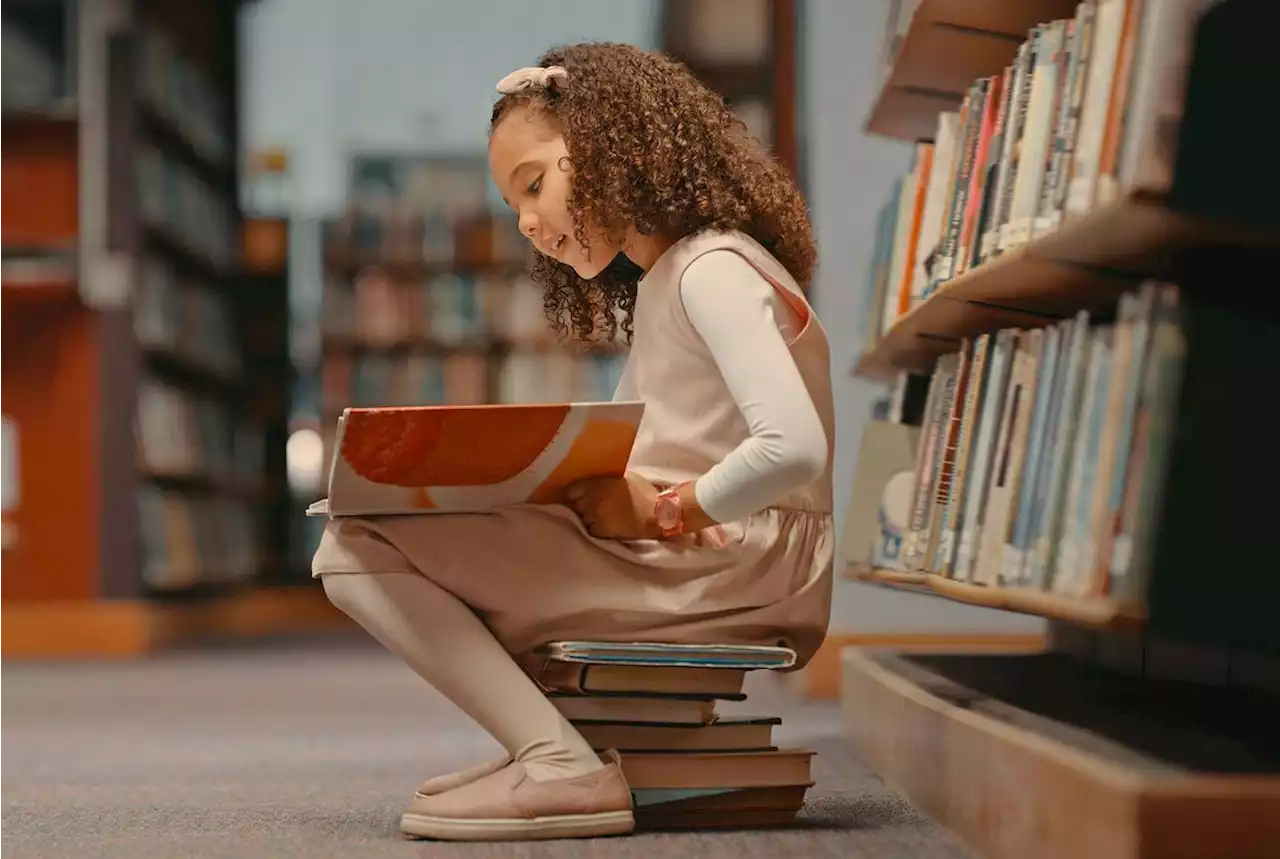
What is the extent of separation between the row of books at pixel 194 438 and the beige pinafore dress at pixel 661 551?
427cm

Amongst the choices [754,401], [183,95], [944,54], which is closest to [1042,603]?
[754,401]

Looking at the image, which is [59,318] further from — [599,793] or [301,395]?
[599,793]

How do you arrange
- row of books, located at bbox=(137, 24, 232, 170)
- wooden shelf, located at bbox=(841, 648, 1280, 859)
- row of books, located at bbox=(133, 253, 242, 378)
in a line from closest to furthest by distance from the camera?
1. wooden shelf, located at bbox=(841, 648, 1280, 859)
2. row of books, located at bbox=(133, 253, 242, 378)
3. row of books, located at bbox=(137, 24, 232, 170)

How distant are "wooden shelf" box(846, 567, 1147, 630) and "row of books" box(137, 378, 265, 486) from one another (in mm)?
4270

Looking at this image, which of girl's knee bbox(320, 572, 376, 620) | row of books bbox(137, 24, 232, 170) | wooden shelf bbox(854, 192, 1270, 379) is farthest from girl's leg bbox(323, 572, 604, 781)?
row of books bbox(137, 24, 232, 170)

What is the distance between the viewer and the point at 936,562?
1.76m

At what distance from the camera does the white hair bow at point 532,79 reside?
1.59 m

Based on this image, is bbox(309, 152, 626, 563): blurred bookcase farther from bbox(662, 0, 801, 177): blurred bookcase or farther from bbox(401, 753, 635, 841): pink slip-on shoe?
bbox(401, 753, 635, 841): pink slip-on shoe

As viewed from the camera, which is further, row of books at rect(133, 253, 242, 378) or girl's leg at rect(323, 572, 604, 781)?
row of books at rect(133, 253, 242, 378)

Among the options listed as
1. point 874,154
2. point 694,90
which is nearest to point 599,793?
point 694,90

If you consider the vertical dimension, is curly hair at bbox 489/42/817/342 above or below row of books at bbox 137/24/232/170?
below

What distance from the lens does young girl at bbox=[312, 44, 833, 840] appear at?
4.82 ft

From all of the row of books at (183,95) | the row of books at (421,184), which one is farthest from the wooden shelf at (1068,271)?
the row of books at (421,184)

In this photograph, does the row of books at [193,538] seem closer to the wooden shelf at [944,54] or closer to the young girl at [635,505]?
the wooden shelf at [944,54]
